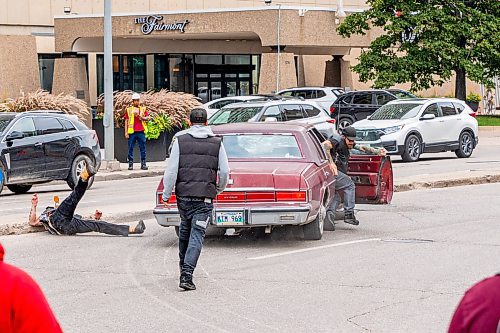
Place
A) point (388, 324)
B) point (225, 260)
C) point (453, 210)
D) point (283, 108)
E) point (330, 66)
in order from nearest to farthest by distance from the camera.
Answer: point (388, 324), point (225, 260), point (453, 210), point (283, 108), point (330, 66)

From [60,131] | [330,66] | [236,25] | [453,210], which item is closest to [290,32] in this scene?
[236,25]

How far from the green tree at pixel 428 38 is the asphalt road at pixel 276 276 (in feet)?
83.6

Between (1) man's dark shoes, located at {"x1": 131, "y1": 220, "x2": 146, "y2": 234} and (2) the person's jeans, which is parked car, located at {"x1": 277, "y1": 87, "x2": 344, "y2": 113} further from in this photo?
(1) man's dark shoes, located at {"x1": 131, "y1": 220, "x2": 146, "y2": 234}

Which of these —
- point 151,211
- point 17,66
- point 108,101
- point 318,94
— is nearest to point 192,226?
point 151,211

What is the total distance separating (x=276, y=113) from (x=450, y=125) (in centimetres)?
566

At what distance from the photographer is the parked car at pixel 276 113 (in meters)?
27.1

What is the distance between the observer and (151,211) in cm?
1698

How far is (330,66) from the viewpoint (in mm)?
52000

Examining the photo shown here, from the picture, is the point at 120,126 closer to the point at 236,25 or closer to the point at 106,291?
the point at 236,25

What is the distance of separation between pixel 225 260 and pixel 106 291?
2.27 metres

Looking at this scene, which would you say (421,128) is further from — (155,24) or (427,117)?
(155,24)

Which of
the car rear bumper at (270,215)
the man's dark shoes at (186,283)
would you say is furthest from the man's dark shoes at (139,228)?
the man's dark shoes at (186,283)

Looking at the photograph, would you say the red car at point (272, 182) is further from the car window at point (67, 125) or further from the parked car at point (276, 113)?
the parked car at point (276, 113)

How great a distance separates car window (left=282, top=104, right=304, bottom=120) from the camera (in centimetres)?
2800
